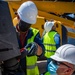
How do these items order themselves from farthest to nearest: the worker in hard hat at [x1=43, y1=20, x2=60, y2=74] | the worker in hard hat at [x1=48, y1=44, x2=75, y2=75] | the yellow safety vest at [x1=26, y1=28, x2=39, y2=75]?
the worker in hard hat at [x1=43, y1=20, x2=60, y2=74] → the yellow safety vest at [x1=26, y1=28, x2=39, y2=75] → the worker in hard hat at [x1=48, y1=44, x2=75, y2=75]

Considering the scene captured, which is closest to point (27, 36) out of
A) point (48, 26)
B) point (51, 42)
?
point (51, 42)

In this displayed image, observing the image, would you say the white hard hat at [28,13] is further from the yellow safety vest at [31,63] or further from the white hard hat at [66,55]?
the white hard hat at [66,55]

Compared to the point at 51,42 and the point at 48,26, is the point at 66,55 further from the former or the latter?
the point at 48,26

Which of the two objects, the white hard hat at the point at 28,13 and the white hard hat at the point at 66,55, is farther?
the white hard hat at the point at 28,13

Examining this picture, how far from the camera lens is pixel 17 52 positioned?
8.02ft

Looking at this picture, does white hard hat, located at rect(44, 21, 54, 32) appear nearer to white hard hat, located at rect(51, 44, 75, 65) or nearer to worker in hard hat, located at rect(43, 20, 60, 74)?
worker in hard hat, located at rect(43, 20, 60, 74)

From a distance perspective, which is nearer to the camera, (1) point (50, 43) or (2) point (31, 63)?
(2) point (31, 63)

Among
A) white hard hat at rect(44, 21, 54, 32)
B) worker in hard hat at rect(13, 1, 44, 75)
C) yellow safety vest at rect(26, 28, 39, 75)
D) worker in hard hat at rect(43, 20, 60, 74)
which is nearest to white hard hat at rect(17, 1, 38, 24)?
worker in hard hat at rect(13, 1, 44, 75)

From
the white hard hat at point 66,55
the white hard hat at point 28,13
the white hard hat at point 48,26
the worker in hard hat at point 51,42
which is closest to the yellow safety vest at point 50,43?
the worker in hard hat at point 51,42

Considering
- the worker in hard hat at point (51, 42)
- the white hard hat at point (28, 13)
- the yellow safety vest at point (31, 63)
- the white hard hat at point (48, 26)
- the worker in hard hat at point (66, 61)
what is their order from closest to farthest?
the worker in hard hat at point (66, 61), the yellow safety vest at point (31, 63), the white hard hat at point (28, 13), the worker in hard hat at point (51, 42), the white hard hat at point (48, 26)

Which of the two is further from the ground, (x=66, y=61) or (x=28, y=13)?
(x=28, y=13)

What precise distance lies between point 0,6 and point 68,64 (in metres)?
0.87

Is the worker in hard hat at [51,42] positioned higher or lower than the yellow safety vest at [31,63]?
lower


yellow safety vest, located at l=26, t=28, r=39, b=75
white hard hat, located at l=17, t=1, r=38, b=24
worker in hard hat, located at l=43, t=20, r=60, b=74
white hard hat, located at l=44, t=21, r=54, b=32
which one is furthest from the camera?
white hard hat, located at l=44, t=21, r=54, b=32
